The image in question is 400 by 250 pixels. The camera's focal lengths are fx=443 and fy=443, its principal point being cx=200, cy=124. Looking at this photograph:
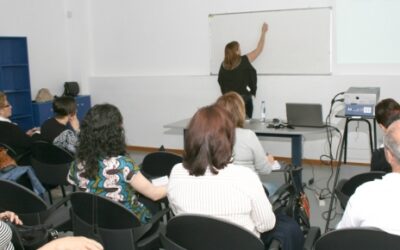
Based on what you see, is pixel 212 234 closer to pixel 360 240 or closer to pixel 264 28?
pixel 360 240

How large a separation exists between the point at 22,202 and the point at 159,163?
102 cm

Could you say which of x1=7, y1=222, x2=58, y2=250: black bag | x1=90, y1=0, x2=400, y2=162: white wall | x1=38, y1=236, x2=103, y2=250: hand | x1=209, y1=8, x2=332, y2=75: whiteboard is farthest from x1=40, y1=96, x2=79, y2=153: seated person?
x1=209, y1=8, x2=332, y2=75: whiteboard

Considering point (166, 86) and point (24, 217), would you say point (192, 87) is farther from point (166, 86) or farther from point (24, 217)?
point (24, 217)

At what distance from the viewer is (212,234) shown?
65.9 inches

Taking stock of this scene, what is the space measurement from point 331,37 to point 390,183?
4293 mm

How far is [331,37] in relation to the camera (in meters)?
5.64

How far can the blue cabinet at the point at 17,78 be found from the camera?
6.29 metres

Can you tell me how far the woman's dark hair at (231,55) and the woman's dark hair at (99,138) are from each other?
135 inches

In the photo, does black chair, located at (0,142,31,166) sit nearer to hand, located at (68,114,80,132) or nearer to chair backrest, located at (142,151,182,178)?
hand, located at (68,114,80,132)

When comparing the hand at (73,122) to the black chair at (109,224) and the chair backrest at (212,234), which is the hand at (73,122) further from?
the chair backrest at (212,234)

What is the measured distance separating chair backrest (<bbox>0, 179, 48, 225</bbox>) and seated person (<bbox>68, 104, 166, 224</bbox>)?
251mm

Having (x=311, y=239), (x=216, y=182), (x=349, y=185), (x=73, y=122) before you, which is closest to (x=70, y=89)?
(x=73, y=122)

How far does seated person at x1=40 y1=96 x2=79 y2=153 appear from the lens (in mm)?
3893

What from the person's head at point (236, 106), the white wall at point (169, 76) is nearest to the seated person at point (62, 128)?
the person's head at point (236, 106)
